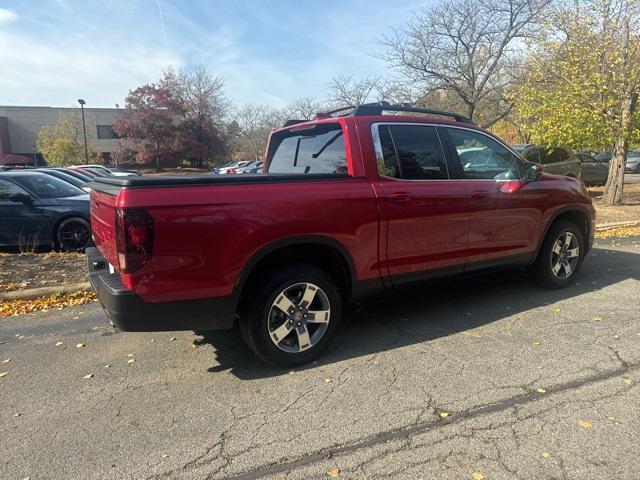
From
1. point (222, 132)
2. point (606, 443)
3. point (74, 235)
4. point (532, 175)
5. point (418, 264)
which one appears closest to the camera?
point (606, 443)

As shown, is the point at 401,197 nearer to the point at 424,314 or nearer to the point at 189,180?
the point at 424,314

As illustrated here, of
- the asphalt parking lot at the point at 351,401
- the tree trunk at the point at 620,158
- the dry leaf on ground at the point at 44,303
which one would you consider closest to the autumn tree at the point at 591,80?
the tree trunk at the point at 620,158

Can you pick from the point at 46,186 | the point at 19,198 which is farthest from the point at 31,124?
the point at 19,198

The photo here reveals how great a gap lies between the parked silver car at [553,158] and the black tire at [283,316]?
1189cm

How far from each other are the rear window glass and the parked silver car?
10834 millimetres

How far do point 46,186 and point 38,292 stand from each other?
11.8 feet

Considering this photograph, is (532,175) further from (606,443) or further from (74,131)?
(74,131)

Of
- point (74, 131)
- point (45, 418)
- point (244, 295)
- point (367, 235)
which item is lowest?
point (45, 418)

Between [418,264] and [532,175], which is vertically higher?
[532,175]

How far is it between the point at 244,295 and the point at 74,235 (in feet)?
19.2

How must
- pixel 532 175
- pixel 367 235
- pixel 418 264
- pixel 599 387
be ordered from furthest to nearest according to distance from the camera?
1. pixel 532 175
2. pixel 418 264
3. pixel 367 235
4. pixel 599 387

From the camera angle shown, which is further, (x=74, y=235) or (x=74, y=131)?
(x=74, y=131)

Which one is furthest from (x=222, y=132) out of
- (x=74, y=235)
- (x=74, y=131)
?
(x=74, y=235)

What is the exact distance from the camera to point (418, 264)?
4.02 metres
